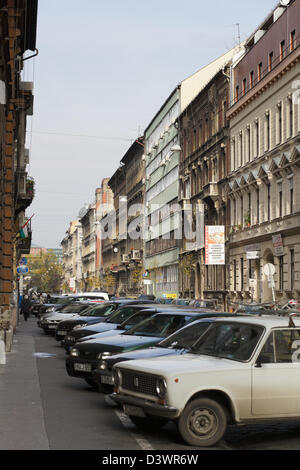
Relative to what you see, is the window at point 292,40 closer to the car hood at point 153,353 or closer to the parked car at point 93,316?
the parked car at point 93,316

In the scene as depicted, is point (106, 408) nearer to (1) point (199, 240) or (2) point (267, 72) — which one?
(2) point (267, 72)

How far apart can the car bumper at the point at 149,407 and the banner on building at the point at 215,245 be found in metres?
41.3

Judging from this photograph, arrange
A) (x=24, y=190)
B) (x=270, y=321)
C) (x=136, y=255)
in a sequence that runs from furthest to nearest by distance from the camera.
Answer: (x=136, y=255) < (x=24, y=190) < (x=270, y=321)

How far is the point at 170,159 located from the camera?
243 ft

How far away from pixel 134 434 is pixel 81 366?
4.47 m

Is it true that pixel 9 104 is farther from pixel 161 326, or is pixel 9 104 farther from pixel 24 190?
pixel 161 326

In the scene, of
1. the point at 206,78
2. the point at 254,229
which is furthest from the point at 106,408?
the point at 206,78

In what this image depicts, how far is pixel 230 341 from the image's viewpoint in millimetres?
10500

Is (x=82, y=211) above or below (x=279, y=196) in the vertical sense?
above

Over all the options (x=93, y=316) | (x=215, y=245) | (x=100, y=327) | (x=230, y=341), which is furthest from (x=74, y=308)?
(x=230, y=341)

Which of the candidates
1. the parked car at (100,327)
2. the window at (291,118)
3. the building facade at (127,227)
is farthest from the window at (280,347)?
the building facade at (127,227)

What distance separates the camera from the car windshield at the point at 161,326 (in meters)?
14.6

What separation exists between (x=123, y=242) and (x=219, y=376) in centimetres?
9375

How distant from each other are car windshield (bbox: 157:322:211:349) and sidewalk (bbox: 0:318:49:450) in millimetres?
2123
